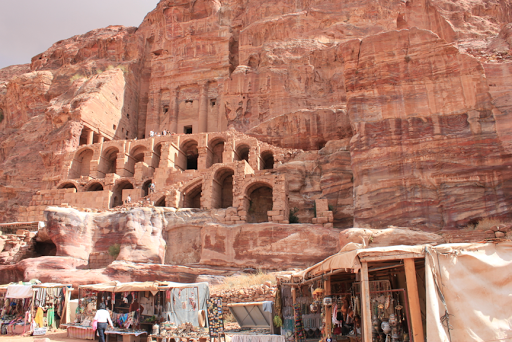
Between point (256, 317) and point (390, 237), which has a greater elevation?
point (390, 237)

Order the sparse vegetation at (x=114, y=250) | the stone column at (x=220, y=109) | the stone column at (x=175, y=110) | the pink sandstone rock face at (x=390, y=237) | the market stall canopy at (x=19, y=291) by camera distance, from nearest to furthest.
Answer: the market stall canopy at (x=19, y=291), the pink sandstone rock face at (x=390, y=237), the sparse vegetation at (x=114, y=250), the stone column at (x=220, y=109), the stone column at (x=175, y=110)

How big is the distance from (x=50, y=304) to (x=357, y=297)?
40.1 feet

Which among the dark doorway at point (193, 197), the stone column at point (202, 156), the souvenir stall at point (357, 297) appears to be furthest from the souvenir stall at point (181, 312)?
the stone column at point (202, 156)

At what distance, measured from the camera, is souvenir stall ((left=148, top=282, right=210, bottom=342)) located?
13.6m

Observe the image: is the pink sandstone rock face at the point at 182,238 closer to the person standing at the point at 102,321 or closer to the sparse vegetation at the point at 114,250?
the sparse vegetation at the point at 114,250

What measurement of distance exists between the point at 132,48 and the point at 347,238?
44135 millimetres

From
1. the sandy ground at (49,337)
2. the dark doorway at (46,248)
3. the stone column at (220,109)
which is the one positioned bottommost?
the sandy ground at (49,337)

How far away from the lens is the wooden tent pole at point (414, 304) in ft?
28.3

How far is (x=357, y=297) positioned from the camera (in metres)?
10.8

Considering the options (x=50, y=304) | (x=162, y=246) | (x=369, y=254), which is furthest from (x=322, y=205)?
(x=369, y=254)

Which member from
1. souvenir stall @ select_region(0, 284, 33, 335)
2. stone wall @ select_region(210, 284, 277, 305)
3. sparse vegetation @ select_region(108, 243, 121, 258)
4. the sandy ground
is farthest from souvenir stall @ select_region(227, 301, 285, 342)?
sparse vegetation @ select_region(108, 243, 121, 258)

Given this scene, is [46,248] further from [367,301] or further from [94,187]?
[367,301]

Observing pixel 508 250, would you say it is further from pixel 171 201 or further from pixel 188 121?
pixel 188 121

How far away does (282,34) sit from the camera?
45.7 meters
